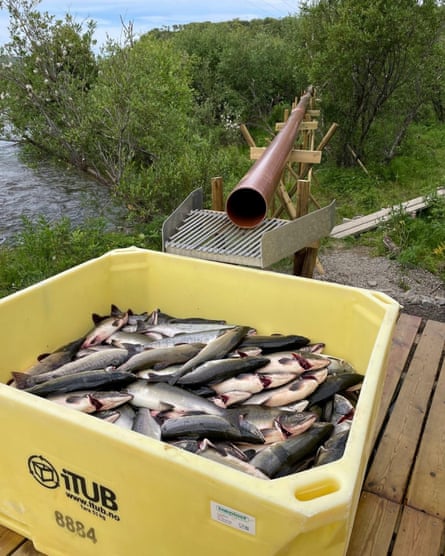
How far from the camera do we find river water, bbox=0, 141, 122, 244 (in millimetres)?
8828

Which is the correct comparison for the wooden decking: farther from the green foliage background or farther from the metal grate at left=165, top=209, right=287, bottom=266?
the green foliage background

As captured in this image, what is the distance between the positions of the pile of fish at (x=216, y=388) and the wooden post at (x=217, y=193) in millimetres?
1697

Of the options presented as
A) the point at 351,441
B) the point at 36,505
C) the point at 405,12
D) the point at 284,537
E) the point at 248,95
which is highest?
the point at 405,12

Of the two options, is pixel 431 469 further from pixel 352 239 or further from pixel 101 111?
pixel 101 111

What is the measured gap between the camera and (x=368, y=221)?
8195 mm

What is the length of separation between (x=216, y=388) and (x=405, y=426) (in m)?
1.20

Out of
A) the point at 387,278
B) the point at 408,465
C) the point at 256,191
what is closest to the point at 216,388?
the point at 408,465

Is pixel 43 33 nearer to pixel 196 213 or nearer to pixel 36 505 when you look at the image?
pixel 196 213

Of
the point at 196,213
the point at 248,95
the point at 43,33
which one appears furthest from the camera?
the point at 248,95

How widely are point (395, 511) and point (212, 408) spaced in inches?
38.7

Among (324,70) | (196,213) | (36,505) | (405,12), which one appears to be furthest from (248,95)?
(36,505)

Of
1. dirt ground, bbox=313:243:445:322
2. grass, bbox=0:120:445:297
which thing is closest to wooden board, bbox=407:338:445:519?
dirt ground, bbox=313:243:445:322

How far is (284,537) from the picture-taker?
1.20 m

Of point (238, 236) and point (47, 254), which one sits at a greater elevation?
point (238, 236)
